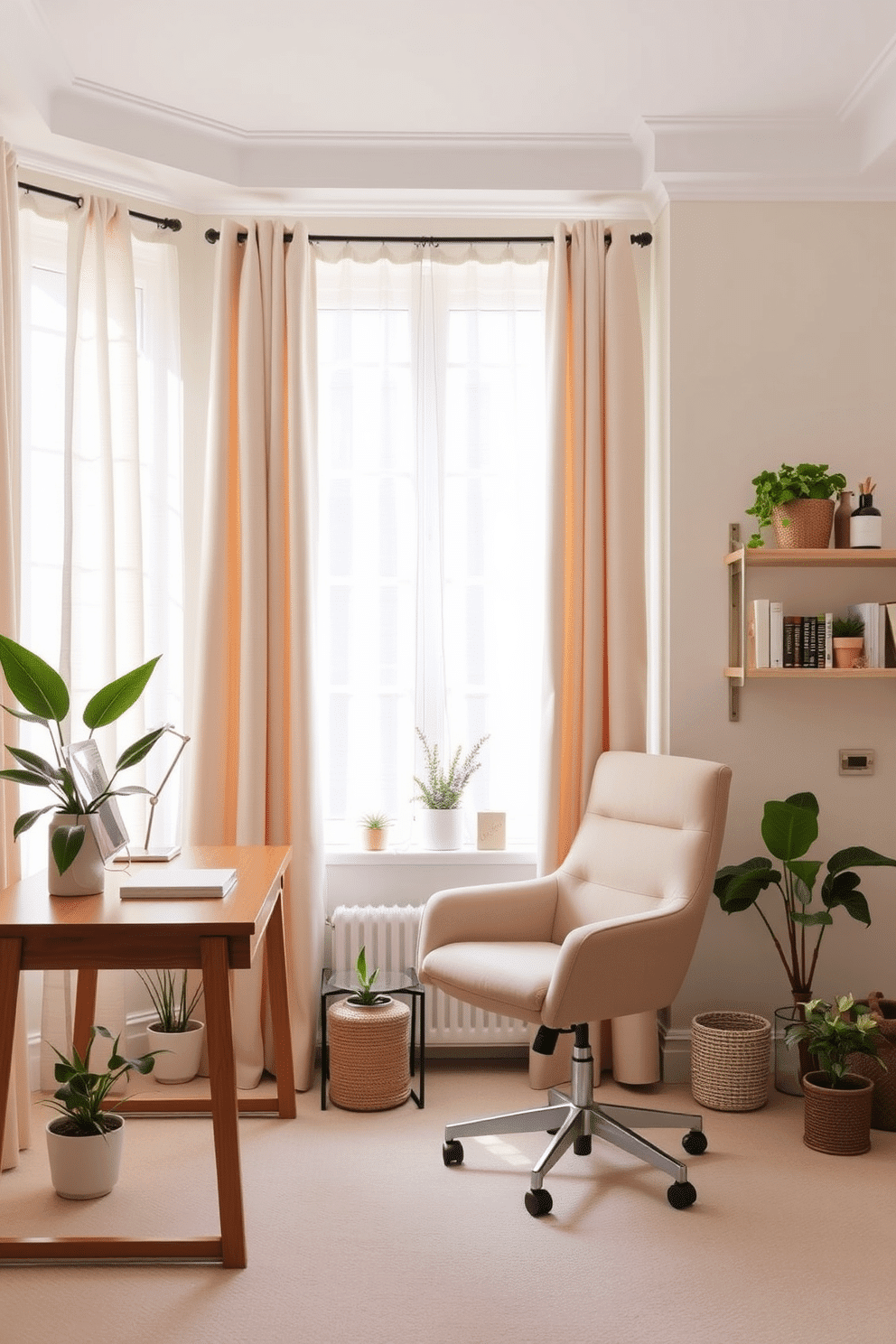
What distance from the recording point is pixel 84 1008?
3.03 meters

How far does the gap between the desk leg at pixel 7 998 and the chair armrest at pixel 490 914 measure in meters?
1.10

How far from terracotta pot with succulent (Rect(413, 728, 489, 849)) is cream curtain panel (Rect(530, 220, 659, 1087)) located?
0.93ft

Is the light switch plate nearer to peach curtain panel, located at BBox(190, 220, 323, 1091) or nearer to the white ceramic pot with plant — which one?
peach curtain panel, located at BBox(190, 220, 323, 1091)

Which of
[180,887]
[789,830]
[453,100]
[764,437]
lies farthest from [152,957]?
[453,100]

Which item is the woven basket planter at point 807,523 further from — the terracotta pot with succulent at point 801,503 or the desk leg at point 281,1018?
the desk leg at point 281,1018

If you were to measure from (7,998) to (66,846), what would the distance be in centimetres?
33

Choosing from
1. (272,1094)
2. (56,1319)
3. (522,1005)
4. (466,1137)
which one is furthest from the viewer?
(272,1094)

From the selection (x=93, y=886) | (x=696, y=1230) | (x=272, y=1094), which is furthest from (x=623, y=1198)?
(x=93, y=886)

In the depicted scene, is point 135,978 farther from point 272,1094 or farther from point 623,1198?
point 623,1198

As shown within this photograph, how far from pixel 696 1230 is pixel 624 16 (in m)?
2.95

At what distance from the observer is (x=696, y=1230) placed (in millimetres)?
2512

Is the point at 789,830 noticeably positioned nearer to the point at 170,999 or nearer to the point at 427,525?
the point at 427,525

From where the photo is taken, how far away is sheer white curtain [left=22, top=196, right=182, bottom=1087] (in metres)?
3.38

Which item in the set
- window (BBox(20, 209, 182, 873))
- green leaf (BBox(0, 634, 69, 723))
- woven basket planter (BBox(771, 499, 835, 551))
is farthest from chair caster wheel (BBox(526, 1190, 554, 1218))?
woven basket planter (BBox(771, 499, 835, 551))
